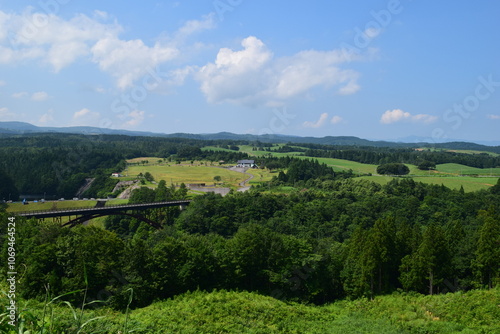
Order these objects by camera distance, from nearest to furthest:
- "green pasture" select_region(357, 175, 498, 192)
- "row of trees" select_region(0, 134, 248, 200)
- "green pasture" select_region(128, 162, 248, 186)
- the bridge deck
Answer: the bridge deck
"green pasture" select_region(357, 175, 498, 192)
"row of trees" select_region(0, 134, 248, 200)
"green pasture" select_region(128, 162, 248, 186)

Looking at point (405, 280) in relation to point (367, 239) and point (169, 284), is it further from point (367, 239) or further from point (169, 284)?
point (169, 284)

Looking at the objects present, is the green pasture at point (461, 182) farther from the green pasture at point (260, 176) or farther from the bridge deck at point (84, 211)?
the bridge deck at point (84, 211)

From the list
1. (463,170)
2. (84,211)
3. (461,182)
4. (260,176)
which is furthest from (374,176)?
(84,211)

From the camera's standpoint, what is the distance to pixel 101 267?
89.0 ft

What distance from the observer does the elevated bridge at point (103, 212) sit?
47781 millimetres

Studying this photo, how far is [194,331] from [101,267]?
1158cm

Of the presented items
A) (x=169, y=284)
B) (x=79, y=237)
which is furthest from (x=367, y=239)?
(x=79, y=237)

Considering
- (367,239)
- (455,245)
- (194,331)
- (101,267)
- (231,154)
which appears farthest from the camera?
(231,154)

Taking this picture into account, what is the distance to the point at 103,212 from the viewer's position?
170ft

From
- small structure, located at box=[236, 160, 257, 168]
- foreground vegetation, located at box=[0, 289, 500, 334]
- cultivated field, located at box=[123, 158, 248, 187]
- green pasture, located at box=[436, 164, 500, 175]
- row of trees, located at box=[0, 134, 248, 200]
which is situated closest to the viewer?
foreground vegetation, located at box=[0, 289, 500, 334]

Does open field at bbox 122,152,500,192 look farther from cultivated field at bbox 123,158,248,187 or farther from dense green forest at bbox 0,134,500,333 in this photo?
dense green forest at bbox 0,134,500,333

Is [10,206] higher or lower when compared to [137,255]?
lower

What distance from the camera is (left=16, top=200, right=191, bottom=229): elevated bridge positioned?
47781mm

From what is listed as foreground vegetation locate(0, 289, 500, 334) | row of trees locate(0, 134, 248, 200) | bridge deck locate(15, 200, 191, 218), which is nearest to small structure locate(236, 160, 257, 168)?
row of trees locate(0, 134, 248, 200)
